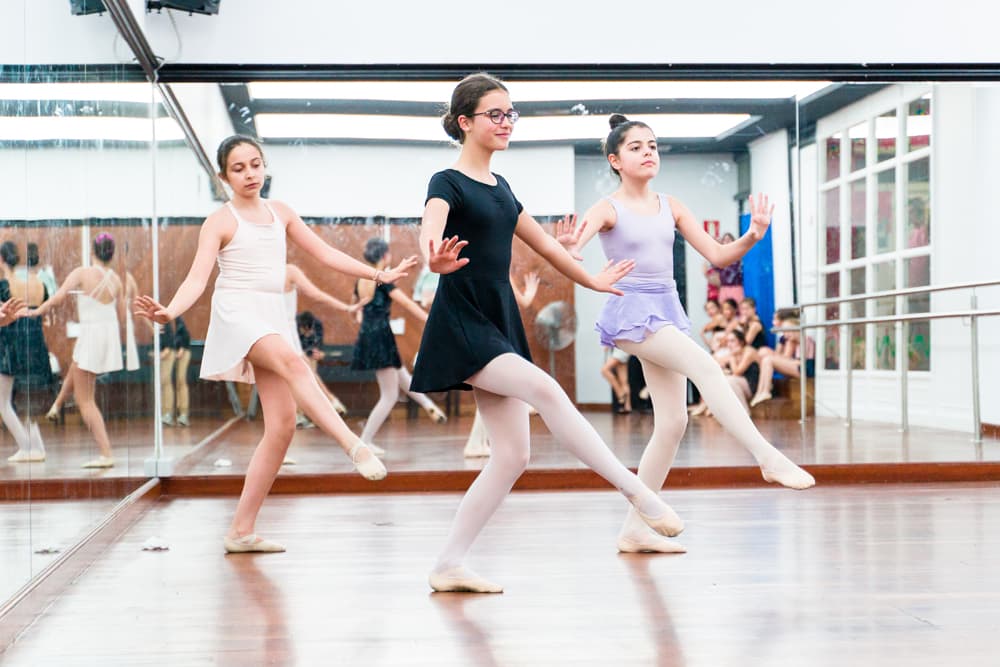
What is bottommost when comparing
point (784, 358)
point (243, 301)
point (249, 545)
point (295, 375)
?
point (249, 545)

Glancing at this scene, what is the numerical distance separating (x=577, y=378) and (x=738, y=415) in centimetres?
353

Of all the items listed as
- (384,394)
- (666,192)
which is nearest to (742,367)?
(666,192)

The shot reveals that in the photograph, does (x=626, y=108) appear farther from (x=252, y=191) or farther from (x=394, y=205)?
(x=252, y=191)

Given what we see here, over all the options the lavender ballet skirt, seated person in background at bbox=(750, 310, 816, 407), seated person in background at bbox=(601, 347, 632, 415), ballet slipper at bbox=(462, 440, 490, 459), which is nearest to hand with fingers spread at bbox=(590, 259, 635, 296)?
the lavender ballet skirt

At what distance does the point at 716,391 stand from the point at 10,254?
6.30 ft

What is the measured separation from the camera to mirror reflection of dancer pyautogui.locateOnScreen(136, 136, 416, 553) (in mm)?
3842

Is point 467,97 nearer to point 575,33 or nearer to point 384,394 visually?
point 575,33

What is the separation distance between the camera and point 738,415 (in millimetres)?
3490

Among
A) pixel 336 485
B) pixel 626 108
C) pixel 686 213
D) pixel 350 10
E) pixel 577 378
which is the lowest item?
pixel 336 485

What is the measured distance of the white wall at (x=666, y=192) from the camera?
6.72 m

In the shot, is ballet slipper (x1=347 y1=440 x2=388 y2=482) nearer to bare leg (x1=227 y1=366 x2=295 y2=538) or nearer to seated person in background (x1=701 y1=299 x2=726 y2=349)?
bare leg (x1=227 y1=366 x2=295 y2=538)

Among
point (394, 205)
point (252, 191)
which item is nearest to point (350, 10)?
point (394, 205)

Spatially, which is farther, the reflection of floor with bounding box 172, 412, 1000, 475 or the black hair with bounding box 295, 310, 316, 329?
the black hair with bounding box 295, 310, 316, 329

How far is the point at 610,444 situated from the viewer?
21.5 feet
